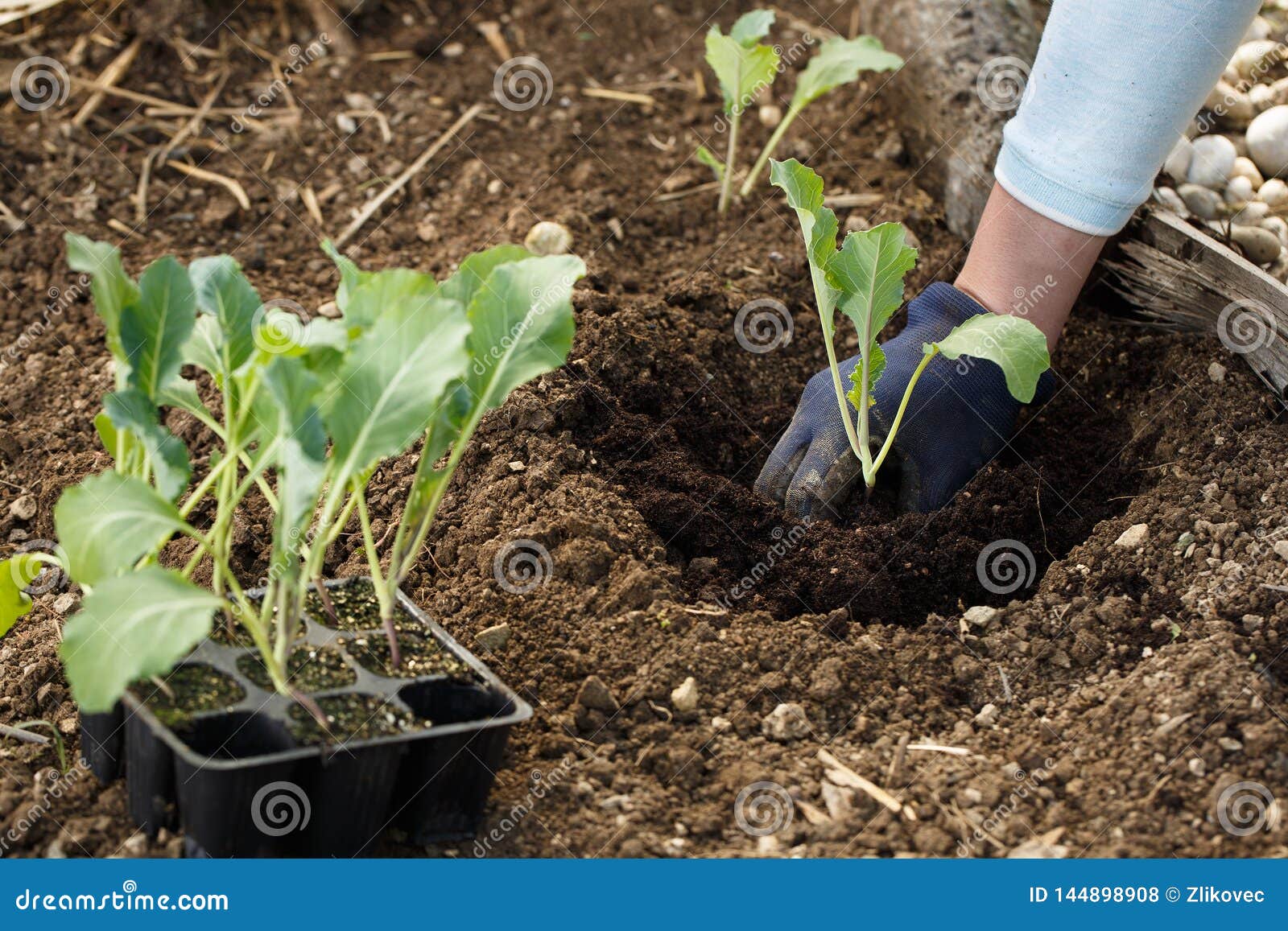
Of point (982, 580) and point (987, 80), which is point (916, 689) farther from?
point (987, 80)

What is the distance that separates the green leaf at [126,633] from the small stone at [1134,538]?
4.63 feet

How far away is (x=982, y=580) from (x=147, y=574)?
51.8 inches

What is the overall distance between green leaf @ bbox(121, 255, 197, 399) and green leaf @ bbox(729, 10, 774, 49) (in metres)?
1.60

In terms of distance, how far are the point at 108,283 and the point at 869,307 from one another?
114cm

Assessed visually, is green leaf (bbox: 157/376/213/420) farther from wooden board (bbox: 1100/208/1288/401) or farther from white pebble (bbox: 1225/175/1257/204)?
white pebble (bbox: 1225/175/1257/204)

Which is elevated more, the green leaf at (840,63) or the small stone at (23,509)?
the green leaf at (840,63)

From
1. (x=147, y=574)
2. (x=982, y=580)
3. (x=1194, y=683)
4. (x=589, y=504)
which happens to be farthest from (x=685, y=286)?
(x=147, y=574)

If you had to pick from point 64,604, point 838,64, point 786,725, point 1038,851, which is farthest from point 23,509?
point 838,64

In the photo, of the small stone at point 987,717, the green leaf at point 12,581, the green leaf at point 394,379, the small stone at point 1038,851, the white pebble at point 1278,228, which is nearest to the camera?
the green leaf at point 394,379

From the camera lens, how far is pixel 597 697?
1721 millimetres

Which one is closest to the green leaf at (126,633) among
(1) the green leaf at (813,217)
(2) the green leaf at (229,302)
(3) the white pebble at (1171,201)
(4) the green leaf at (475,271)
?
(2) the green leaf at (229,302)

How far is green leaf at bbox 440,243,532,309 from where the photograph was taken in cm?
158

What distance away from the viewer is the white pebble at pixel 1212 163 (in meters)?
2.73

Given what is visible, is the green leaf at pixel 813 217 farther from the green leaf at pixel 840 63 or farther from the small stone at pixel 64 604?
the small stone at pixel 64 604
